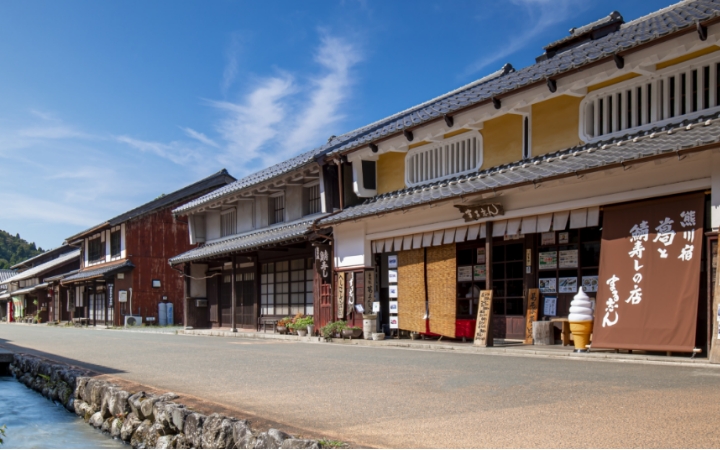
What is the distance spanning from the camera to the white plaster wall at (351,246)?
17609 mm

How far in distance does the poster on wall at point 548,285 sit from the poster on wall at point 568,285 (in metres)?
0.14

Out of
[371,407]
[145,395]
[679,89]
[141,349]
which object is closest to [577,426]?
[371,407]

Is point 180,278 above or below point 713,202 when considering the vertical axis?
below

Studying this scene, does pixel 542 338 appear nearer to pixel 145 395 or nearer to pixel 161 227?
pixel 145 395

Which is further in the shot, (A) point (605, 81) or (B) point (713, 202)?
(A) point (605, 81)

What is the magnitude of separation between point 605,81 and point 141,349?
40.2ft

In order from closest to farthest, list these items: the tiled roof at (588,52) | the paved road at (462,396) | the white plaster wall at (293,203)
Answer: the paved road at (462,396) < the tiled roof at (588,52) < the white plaster wall at (293,203)

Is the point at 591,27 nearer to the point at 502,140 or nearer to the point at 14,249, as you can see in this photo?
the point at 502,140

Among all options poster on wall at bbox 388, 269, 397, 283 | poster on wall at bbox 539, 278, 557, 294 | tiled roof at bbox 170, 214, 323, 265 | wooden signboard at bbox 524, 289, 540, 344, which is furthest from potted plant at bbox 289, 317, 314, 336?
poster on wall at bbox 539, 278, 557, 294

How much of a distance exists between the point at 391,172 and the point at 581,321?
7836 millimetres

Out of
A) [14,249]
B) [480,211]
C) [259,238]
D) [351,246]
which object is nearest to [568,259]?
[480,211]

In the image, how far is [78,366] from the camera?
1183 centimetres

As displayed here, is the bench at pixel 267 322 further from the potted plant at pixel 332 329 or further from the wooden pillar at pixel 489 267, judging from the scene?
the wooden pillar at pixel 489 267

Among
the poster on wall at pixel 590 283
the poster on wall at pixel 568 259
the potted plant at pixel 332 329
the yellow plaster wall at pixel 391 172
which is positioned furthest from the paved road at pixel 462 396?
the yellow plaster wall at pixel 391 172
